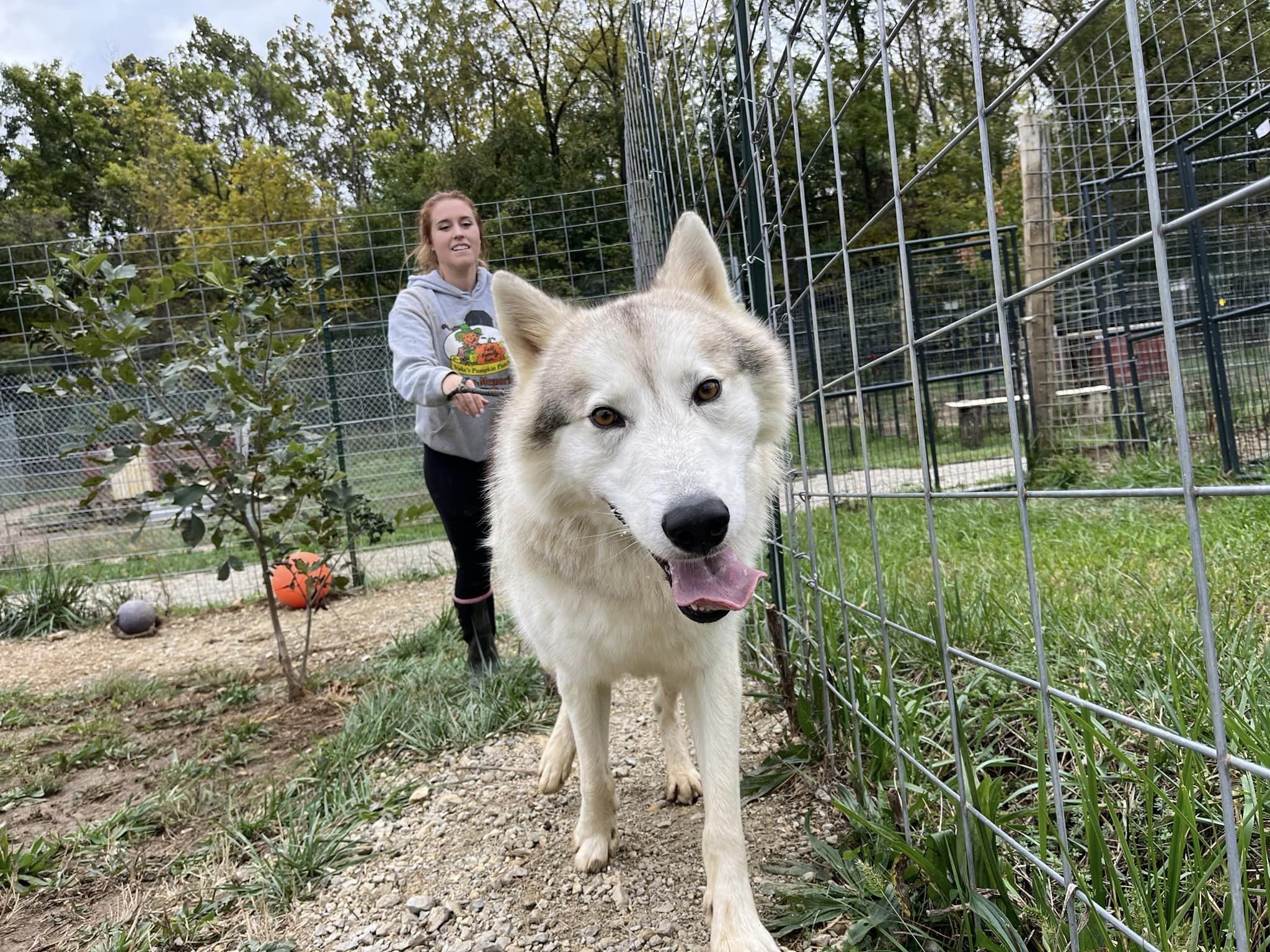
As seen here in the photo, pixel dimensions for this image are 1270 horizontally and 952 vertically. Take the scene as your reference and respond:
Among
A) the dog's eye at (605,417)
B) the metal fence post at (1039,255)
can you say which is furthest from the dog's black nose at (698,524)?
the metal fence post at (1039,255)

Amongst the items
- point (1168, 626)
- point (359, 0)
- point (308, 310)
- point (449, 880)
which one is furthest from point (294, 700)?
point (359, 0)

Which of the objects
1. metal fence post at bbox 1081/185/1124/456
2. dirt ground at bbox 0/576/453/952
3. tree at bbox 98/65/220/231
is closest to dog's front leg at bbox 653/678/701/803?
dirt ground at bbox 0/576/453/952

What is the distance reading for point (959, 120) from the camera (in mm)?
17688

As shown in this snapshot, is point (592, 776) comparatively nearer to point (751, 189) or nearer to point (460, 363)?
point (751, 189)

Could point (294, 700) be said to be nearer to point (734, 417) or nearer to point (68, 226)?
point (734, 417)

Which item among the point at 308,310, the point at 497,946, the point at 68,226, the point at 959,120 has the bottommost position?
the point at 497,946

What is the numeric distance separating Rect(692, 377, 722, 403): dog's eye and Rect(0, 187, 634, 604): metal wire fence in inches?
236

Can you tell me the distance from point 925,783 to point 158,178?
106 feet

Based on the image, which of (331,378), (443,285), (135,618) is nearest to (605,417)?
(443,285)

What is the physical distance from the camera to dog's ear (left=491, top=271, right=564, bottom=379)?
2.22 m

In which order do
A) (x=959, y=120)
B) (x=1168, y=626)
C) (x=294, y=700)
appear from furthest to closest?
(x=959, y=120) → (x=294, y=700) → (x=1168, y=626)

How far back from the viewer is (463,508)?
12.5 ft

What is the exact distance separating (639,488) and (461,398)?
1.59 metres

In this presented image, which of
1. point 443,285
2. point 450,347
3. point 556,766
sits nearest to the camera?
point 556,766
